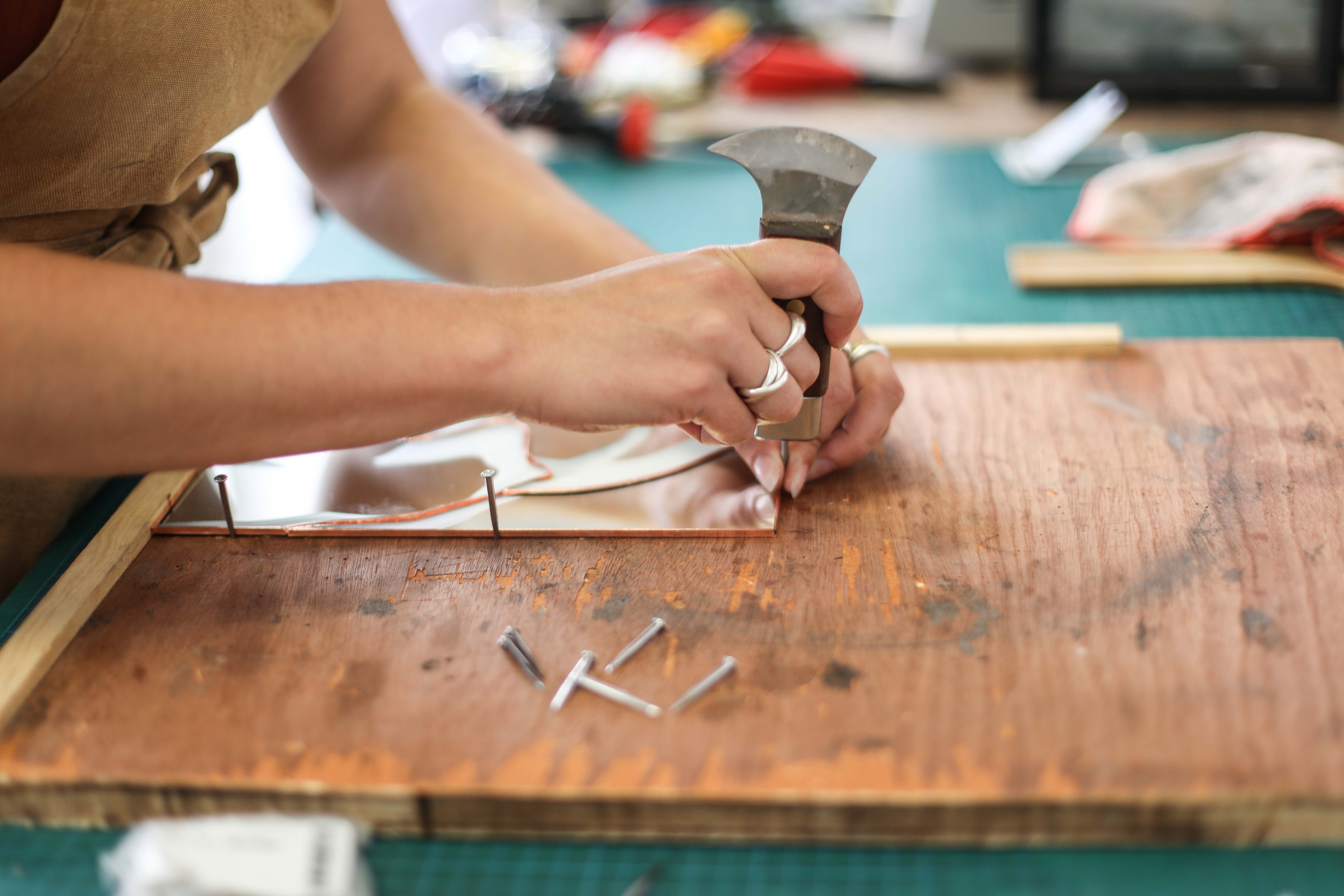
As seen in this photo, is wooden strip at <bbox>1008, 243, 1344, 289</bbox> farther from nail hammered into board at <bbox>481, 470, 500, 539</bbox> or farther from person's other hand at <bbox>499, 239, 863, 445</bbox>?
nail hammered into board at <bbox>481, 470, 500, 539</bbox>

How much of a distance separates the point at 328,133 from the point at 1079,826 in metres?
0.96

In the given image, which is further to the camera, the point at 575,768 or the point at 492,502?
the point at 492,502

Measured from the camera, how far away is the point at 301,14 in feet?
2.93

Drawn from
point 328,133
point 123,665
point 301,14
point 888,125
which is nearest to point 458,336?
point 123,665

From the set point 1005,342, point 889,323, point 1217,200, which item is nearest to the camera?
point 1005,342

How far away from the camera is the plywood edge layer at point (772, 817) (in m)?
0.55

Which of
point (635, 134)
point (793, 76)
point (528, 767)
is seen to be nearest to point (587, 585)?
point (528, 767)

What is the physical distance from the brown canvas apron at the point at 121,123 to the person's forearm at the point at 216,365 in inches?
7.8

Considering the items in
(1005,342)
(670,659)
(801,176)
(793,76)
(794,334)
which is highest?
(801,176)

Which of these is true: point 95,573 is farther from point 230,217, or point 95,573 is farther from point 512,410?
point 230,217

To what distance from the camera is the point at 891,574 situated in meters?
0.74

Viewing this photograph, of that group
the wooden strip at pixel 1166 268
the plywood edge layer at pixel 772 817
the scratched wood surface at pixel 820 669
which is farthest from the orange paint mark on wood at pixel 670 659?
the wooden strip at pixel 1166 268

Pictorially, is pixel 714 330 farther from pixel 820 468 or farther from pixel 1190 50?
pixel 1190 50

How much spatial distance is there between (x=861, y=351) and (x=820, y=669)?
13.2 inches
